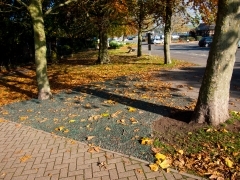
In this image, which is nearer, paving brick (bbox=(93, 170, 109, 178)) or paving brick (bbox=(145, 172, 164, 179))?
paving brick (bbox=(145, 172, 164, 179))

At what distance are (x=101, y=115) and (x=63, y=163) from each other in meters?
2.33

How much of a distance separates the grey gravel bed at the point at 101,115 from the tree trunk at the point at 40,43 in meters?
0.47

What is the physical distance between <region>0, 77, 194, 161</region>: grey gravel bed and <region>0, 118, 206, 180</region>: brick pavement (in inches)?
10.9

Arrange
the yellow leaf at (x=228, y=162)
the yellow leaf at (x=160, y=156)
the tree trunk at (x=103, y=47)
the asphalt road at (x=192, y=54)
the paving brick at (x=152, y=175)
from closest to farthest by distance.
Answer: the paving brick at (x=152, y=175) < the yellow leaf at (x=228, y=162) < the yellow leaf at (x=160, y=156) < the tree trunk at (x=103, y=47) < the asphalt road at (x=192, y=54)

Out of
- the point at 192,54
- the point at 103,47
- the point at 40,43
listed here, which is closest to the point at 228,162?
the point at 40,43

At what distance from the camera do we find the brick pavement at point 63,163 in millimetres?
3756

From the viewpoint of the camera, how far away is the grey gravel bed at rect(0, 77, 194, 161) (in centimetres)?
496

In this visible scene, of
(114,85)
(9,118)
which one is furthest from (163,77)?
(9,118)

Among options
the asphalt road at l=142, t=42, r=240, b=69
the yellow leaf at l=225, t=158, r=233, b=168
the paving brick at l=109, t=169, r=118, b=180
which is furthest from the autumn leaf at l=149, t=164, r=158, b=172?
the asphalt road at l=142, t=42, r=240, b=69

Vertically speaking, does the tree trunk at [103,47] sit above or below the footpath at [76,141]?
above

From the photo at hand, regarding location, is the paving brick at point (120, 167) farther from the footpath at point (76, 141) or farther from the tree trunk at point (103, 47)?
the tree trunk at point (103, 47)

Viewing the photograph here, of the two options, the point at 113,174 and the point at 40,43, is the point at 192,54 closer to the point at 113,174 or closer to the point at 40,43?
the point at 40,43

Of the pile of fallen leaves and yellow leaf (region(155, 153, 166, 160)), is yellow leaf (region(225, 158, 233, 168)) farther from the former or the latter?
yellow leaf (region(155, 153, 166, 160))

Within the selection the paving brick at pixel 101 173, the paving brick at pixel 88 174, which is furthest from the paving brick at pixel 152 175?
the paving brick at pixel 88 174
